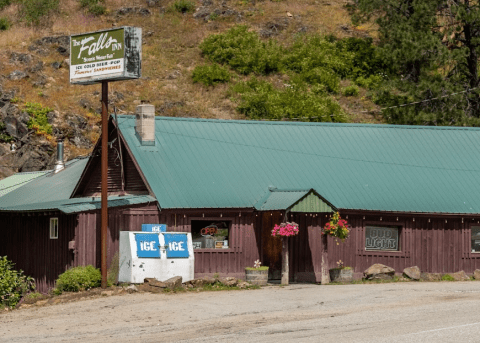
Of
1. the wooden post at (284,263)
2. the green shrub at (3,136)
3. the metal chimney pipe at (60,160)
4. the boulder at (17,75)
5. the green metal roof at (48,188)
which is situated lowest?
the wooden post at (284,263)

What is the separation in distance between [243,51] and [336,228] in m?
32.2

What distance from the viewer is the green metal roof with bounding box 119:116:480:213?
33.0 m

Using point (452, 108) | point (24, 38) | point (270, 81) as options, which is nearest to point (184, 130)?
point (452, 108)

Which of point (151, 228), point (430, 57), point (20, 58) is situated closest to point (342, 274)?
point (151, 228)

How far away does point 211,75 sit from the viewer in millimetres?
60188

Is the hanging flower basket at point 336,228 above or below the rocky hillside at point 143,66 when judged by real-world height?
below

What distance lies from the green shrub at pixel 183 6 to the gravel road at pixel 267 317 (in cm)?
4218

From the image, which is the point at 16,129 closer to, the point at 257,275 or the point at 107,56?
the point at 107,56

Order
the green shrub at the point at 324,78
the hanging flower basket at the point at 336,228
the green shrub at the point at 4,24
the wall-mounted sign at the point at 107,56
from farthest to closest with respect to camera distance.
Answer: the green shrub at the point at 4,24
the green shrub at the point at 324,78
the hanging flower basket at the point at 336,228
the wall-mounted sign at the point at 107,56

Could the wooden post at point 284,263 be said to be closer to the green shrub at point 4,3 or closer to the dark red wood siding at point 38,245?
the dark red wood siding at point 38,245

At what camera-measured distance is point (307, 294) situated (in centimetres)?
2856

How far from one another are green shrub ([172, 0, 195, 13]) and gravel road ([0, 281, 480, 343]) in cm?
4218

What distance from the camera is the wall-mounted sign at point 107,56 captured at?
29.9m

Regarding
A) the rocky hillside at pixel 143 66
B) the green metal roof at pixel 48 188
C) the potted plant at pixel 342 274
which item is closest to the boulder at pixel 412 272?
the potted plant at pixel 342 274
